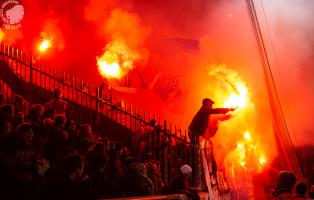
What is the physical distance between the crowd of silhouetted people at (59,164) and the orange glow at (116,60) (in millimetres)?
8853

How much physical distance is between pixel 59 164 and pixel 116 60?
12474mm

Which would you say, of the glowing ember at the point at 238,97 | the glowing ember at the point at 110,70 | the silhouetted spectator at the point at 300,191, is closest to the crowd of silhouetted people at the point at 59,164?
the silhouetted spectator at the point at 300,191

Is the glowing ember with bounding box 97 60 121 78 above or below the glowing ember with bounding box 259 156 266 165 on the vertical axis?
above

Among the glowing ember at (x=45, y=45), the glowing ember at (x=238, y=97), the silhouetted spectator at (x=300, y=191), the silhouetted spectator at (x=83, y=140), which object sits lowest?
the silhouetted spectator at (x=300, y=191)

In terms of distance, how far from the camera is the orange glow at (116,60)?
19531 millimetres

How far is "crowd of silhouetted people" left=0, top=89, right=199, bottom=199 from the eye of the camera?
6.41m

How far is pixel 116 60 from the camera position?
19531 mm

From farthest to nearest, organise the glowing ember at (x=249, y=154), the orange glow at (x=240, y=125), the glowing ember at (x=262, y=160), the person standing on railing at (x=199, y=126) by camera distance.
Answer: the glowing ember at (x=262, y=160), the glowing ember at (x=249, y=154), the orange glow at (x=240, y=125), the person standing on railing at (x=199, y=126)

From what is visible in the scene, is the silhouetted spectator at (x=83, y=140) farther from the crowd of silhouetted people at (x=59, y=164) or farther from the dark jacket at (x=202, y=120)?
the dark jacket at (x=202, y=120)

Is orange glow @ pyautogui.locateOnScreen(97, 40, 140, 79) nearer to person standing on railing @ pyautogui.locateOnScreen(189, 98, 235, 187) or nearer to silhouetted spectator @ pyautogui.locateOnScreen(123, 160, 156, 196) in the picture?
person standing on railing @ pyautogui.locateOnScreen(189, 98, 235, 187)

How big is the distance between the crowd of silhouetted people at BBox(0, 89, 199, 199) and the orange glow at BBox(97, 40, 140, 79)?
8.85 meters

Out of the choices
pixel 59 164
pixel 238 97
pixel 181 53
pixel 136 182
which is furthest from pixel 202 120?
pixel 181 53

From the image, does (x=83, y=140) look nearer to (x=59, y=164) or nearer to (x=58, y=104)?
(x=58, y=104)

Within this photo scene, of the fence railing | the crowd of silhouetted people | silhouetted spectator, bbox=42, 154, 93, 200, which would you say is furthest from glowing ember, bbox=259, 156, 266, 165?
silhouetted spectator, bbox=42, 154, 93, 200
